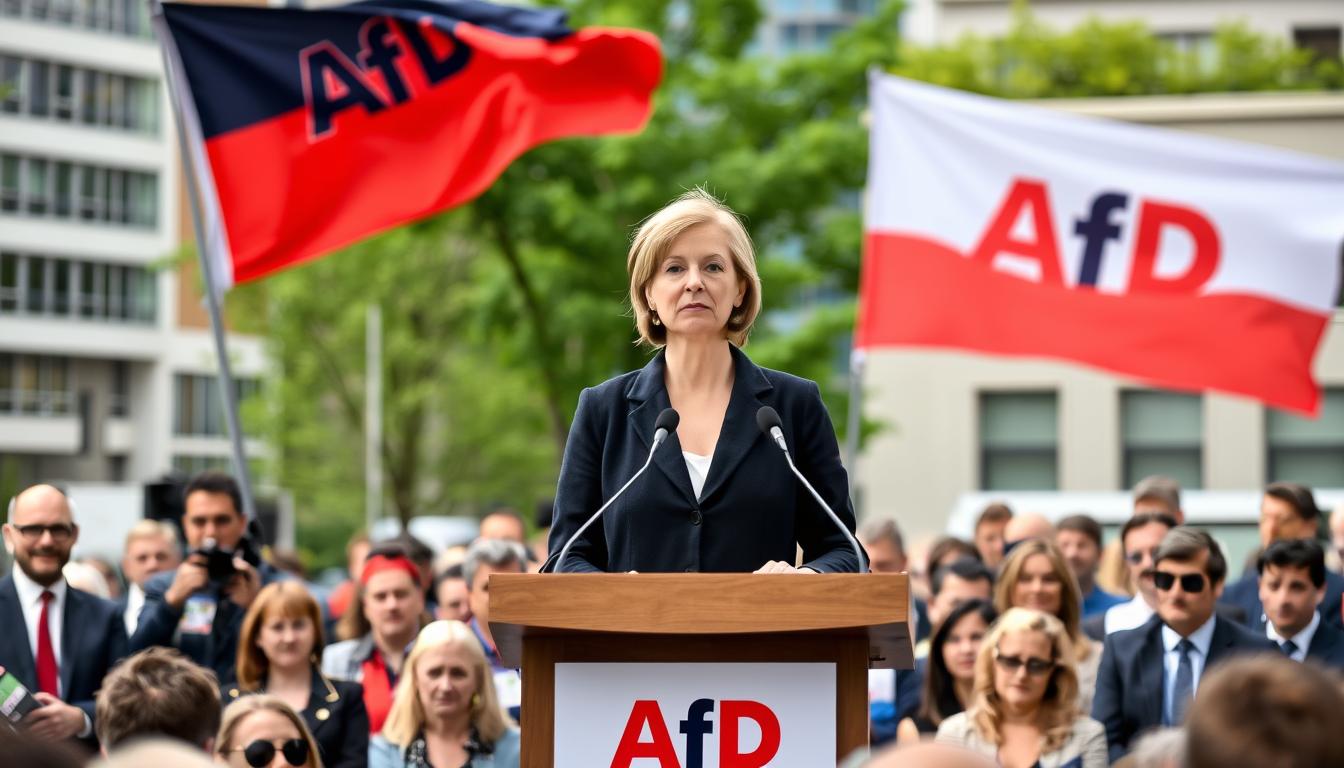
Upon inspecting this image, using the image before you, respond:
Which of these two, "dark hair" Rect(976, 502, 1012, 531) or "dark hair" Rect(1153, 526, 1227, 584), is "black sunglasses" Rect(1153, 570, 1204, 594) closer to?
"dark hair" Rect(1153, 526, 1227, 584)

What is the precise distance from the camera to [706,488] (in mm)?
4797

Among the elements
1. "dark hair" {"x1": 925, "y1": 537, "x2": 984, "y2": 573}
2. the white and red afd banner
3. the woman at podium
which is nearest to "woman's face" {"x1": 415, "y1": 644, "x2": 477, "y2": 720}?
the woman at podium

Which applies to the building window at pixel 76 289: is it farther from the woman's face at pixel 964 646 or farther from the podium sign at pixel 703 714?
the podium sign at pixel 703 714

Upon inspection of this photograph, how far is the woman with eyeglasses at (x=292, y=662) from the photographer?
824 centimetres

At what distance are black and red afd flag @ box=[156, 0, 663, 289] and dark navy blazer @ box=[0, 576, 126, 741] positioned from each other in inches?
145

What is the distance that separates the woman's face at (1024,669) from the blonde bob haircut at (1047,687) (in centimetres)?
2

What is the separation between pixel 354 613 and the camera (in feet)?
33.3

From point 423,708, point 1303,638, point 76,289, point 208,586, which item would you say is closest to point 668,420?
point 423,708

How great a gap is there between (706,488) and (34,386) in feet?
204

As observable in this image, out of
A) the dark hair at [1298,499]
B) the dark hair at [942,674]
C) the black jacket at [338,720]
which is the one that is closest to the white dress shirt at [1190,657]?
the dark hair at [942,674]

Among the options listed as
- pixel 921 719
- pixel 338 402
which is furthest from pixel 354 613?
pixel 338 402

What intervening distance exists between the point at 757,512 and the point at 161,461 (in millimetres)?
64810

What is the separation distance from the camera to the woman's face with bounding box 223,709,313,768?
650 centimetres

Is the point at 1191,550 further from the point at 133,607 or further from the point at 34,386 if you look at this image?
the point at 34,386
